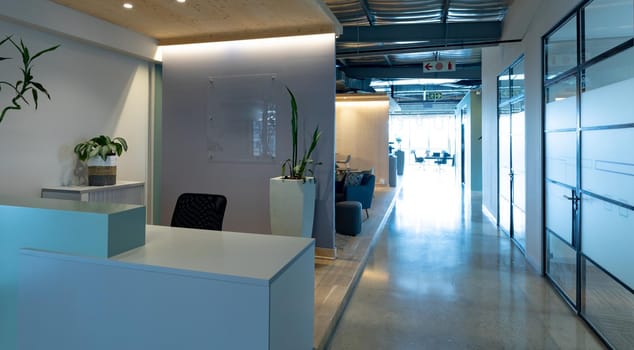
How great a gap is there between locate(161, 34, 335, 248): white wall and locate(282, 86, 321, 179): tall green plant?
0.30 ft

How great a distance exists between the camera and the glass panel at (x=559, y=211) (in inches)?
146

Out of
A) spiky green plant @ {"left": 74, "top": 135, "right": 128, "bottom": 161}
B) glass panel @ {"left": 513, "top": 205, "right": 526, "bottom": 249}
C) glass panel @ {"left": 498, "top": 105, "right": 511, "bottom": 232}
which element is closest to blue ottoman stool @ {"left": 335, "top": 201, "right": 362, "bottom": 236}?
glass panel @ {"left": 513, "top": 205, "right": 526, "bottom": 249}

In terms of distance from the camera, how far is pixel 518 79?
5.76m

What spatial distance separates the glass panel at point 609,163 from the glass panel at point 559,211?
1.53ft

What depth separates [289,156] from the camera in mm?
4840

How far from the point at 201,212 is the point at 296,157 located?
1806 mm

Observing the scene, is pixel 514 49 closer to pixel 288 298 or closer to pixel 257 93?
pixel 257 93

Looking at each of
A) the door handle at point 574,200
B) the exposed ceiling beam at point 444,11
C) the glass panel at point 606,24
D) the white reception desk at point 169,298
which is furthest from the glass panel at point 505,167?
the white reception desk at point 169,298

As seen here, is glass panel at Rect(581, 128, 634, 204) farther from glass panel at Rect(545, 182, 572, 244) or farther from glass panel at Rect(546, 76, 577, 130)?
glass panel at Rect(545, 182, 572, 244)

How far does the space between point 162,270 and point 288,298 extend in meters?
0.58

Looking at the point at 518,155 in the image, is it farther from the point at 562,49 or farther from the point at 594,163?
the point at 594,163

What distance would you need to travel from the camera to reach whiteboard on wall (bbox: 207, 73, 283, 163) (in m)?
4.90

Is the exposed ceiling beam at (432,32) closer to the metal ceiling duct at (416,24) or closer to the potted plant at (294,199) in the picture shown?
the metal ceiling duct at (416,24)

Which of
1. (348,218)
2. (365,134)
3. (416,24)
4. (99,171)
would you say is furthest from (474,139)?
(99,171)
